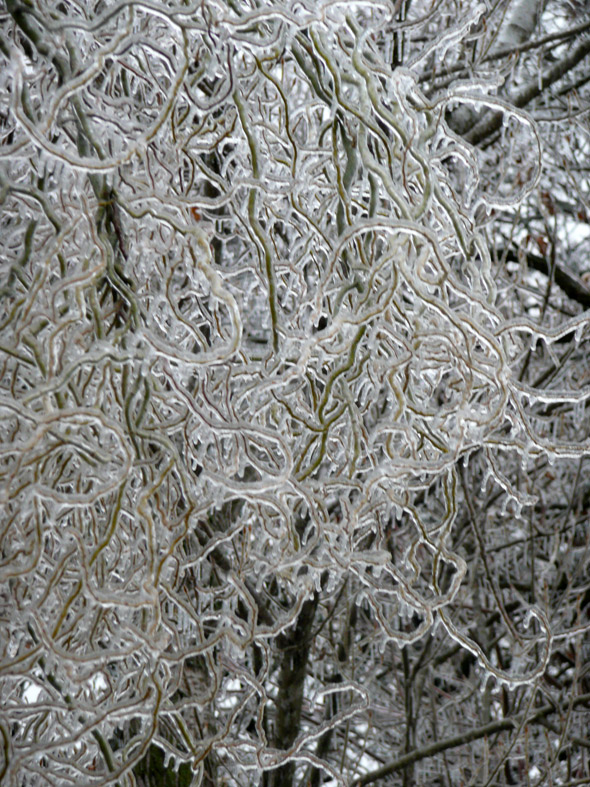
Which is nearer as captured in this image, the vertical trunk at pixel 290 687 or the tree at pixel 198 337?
the tree at pixel 198 337

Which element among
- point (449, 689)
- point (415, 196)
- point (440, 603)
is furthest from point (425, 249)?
point (449, 689)

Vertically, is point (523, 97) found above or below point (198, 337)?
above

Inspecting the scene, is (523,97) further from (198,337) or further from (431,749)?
(431,749)

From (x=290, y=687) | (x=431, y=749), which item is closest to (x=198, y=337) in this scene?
(x=290, y=687)

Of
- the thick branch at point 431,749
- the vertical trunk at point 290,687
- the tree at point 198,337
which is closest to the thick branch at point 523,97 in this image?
the tree at point 198,337

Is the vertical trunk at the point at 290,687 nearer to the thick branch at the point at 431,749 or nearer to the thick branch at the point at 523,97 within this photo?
the thick branch at the point at 431,749

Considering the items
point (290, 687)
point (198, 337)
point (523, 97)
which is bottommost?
point (290, 687)

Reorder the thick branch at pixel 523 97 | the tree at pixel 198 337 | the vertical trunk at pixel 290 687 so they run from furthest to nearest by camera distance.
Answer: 1. the thick branch at pixel 523 97
2. the vertical trunk at pixel 290 687
3. the tree at pixel 198 337

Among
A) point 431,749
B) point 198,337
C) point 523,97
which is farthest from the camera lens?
point 523,97

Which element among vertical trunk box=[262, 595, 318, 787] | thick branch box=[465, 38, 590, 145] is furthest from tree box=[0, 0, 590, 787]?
thick branch box=[465, 38, 590, 145]

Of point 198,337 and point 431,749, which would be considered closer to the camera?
point 198,337

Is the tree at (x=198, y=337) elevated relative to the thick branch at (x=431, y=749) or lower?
elevated

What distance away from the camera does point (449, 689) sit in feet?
12.3

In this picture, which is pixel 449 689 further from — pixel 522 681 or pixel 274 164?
pixel 274 164
